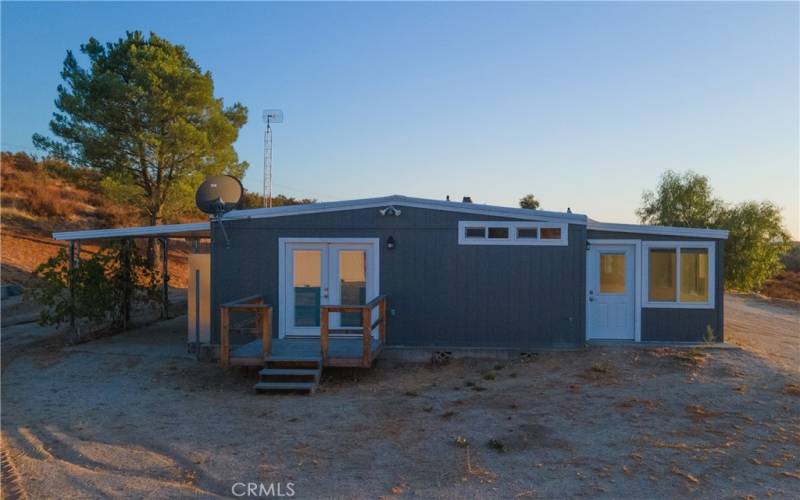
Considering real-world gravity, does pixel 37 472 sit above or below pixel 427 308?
below

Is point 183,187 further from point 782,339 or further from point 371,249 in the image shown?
point 782,339

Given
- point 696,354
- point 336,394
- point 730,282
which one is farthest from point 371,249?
point 730,282

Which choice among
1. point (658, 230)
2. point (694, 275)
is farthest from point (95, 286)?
point (694, 275)

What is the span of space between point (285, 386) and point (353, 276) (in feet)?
9.02

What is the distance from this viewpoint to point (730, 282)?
977 inches

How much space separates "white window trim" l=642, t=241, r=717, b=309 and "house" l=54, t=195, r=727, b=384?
0.02 metres

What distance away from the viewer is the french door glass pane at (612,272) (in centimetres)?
1083

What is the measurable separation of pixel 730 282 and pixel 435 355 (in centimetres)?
1981

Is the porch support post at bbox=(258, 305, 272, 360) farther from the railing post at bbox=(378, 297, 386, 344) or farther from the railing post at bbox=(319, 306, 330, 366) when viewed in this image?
the railing post at bbox=(378, 297, 386, 344)

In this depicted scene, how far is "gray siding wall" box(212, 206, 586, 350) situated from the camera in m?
10.2

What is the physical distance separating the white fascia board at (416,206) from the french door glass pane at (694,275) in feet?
7.30

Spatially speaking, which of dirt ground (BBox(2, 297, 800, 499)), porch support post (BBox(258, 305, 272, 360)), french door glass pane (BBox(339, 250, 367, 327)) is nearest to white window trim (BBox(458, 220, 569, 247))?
french door glass pane (BBox(339, 250, 367, 327))

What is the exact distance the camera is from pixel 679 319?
10.7 metres

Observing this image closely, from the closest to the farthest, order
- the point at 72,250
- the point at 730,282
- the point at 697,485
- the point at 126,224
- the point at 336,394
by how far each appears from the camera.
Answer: the point at 697,485 → the point at 336,394 → the point at 72,250 → the point at 730,282 → the point at 126,224
